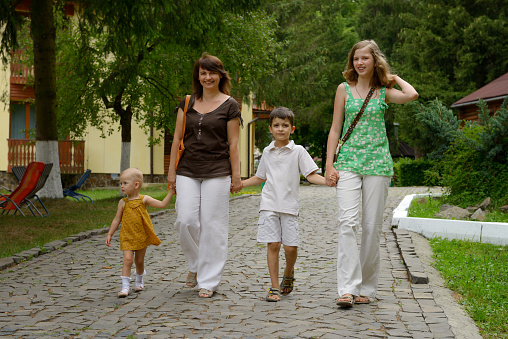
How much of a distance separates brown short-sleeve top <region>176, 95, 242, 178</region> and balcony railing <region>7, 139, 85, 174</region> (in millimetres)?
22979

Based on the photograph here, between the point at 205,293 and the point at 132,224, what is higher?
the point at 132,224

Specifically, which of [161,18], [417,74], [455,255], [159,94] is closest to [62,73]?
[159,94]

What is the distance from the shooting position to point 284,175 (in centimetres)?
602

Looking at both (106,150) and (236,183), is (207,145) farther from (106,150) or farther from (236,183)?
(106,150)

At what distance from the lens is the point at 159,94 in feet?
63.8

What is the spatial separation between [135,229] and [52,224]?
20.9 feet

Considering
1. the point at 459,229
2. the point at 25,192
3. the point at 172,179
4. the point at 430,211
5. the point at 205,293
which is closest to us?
the point at 205,293

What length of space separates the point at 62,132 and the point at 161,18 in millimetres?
8736

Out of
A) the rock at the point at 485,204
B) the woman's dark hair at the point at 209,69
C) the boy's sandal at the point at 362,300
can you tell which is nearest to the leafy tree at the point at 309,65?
→ the rock at the point at 485,204

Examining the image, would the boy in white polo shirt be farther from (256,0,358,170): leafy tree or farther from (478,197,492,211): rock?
(256,0,358,170): leafy tree

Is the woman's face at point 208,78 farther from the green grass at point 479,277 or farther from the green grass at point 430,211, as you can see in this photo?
the green grass at point 430,211

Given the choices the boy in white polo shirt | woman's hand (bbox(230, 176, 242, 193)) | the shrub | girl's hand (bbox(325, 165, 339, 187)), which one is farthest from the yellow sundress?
the shrub

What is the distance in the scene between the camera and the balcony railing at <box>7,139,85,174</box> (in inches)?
1099

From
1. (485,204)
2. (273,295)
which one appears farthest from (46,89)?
(273,295)
